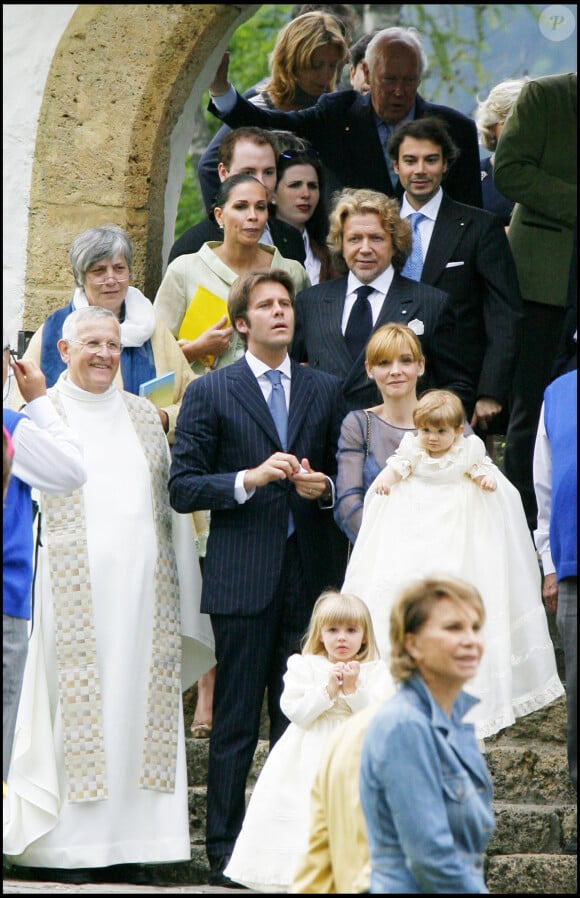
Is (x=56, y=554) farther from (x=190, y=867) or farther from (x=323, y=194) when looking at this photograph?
(x=323, y=194)

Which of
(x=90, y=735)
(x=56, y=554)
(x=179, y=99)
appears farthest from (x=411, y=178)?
(x=90, y=735)

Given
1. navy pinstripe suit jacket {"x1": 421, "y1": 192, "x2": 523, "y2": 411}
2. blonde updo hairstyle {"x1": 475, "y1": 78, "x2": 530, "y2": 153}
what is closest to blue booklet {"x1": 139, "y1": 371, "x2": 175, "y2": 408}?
navy pinstripe suit jacket {"x1": 421, "y1": 192, "x2": 523, "y2": 411}

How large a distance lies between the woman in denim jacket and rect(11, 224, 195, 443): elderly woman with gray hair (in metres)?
2.93

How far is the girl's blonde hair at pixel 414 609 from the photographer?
4348mm


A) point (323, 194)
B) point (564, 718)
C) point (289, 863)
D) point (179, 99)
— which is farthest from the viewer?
point (323, 194)

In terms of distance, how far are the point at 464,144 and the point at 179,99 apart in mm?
1261

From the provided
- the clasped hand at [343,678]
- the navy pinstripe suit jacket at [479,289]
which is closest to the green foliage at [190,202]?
the navy pinstripe suit jacket at [479,289]

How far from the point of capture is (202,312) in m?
7.55

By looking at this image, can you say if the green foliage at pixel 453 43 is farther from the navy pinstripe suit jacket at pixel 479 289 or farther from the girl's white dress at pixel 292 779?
the girl's white dress at pixel 292 779

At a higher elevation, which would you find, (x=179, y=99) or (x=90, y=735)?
(x=179, y=99)

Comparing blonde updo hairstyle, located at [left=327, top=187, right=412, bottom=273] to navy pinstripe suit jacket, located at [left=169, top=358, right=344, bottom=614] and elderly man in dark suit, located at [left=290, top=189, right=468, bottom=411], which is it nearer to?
elderly man in dark suit, located at [left=290, top=189, right=468, bottom=411]

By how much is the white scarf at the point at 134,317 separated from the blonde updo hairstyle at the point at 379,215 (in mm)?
799

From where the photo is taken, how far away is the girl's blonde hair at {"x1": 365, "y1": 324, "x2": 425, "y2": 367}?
6.74 meters

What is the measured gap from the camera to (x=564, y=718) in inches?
290
